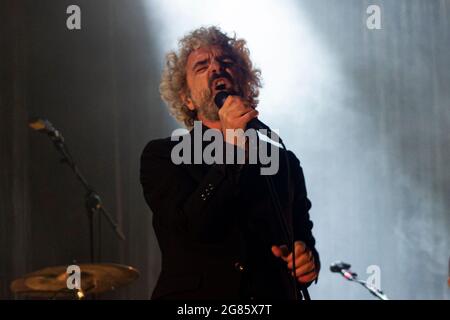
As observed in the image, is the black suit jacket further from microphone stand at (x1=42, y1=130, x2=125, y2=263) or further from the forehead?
microphone stand at (x1=42, y1=130, x2=125, y2=263)

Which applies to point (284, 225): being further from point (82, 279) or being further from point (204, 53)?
point (82, 279)

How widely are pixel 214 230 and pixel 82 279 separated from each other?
0.99 metres

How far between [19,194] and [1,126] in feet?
1.13

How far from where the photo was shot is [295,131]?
369cm

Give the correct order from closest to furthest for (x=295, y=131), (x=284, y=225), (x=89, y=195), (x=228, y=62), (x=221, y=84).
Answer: (x=284, y=225), (x=221, y=84), (x=228, y=62), (x=89, y=195), (x=295, y=131)

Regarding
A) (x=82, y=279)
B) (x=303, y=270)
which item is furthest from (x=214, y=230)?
(x=82, y=279)

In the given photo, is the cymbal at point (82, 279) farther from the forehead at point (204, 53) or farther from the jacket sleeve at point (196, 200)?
the forehead at point (204, 53)

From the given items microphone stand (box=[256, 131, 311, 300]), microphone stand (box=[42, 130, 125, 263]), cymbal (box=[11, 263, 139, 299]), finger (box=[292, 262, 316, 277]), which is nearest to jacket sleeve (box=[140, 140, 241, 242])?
microphone stand (box=[256, 131, 311, 300])

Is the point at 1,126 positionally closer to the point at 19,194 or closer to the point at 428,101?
the point at 19,194

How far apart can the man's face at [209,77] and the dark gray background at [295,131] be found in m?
0.94

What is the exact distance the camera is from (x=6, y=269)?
3.31 metres
